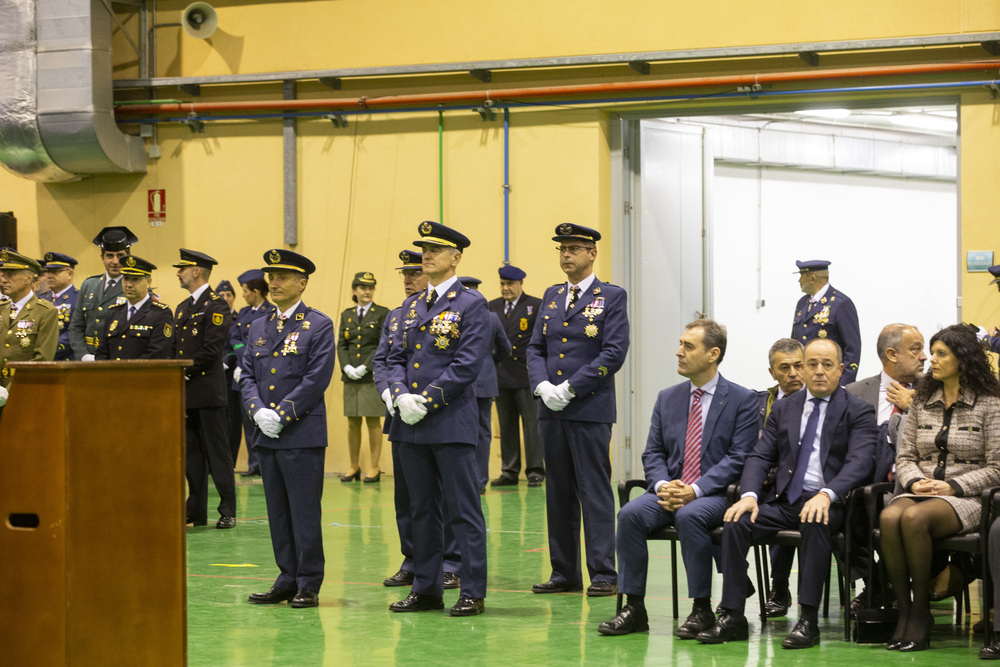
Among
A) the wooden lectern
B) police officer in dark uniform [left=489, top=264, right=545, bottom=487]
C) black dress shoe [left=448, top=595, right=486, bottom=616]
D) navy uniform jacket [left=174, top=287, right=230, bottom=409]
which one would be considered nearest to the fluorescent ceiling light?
police officer in dark uniform [left=489, top=264, right=545, bottom=487]

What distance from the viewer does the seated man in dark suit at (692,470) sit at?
205 inches

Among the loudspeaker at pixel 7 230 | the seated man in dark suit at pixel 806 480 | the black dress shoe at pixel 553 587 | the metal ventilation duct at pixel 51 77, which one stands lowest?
the black dress shoe at pixel 553 587

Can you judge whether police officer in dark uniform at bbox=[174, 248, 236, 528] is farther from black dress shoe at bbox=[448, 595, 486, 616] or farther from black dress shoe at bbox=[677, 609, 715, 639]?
black dress shoe at bbox=[677, 609, 715, 639]

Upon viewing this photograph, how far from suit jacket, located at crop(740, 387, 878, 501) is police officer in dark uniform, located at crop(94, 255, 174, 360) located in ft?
14.2

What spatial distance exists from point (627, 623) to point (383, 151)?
677cm

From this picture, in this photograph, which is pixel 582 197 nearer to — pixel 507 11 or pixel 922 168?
pixel 507 11

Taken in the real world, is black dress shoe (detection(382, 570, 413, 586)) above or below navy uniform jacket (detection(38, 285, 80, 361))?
below

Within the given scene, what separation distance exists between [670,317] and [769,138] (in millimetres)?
5438

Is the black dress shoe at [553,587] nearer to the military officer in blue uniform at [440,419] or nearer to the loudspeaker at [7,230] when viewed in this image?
the military officer in blue uniform at [440,419]

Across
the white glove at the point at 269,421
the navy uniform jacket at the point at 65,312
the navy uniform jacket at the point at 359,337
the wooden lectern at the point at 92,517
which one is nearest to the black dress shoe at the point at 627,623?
the white glove at the point at 269,421

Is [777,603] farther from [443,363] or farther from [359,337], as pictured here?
[359,337]

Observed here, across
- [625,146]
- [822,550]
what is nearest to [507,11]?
[625,146]

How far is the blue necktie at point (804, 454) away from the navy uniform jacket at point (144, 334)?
4441mm

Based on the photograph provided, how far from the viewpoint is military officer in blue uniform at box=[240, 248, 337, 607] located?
19.0 feet
